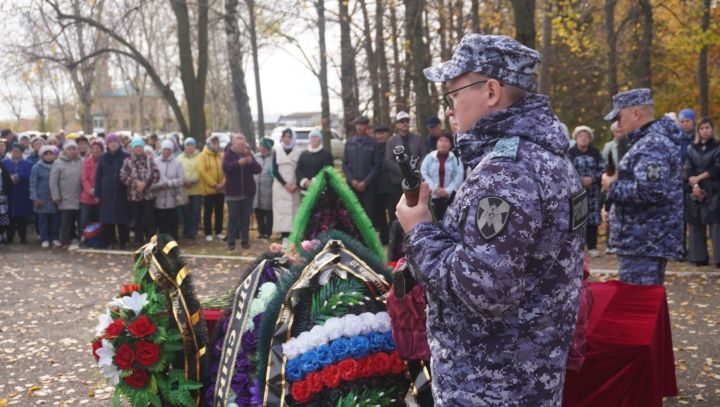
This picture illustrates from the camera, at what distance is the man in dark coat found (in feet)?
43.9

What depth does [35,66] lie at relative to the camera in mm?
22797

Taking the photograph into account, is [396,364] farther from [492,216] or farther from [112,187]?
[112,187]

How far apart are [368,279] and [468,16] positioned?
18285mm

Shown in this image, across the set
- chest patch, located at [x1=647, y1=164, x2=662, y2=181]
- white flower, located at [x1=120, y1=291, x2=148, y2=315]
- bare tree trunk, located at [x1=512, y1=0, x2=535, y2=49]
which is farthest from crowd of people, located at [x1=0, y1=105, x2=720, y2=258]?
white flower, located at [x1=120, y1=291, x2=148, y2=315]

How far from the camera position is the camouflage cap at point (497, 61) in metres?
2.43

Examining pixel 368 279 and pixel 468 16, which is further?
pixel 468 16

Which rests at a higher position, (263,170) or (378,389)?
(263,170)

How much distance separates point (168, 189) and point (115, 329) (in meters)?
9.62

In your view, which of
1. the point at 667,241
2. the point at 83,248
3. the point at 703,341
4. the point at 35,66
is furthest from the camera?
the point at 35,66

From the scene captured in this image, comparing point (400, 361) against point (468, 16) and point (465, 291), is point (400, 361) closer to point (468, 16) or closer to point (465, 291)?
point (465, 291)

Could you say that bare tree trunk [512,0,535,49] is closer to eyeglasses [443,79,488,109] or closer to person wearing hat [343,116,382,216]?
person wearing hat [343,116,382,216]

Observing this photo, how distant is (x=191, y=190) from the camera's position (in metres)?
14.4

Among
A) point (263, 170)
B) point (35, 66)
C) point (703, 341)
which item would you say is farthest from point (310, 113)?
point (703, 341)

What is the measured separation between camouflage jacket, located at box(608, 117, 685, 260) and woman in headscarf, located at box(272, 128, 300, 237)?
8.23 m
